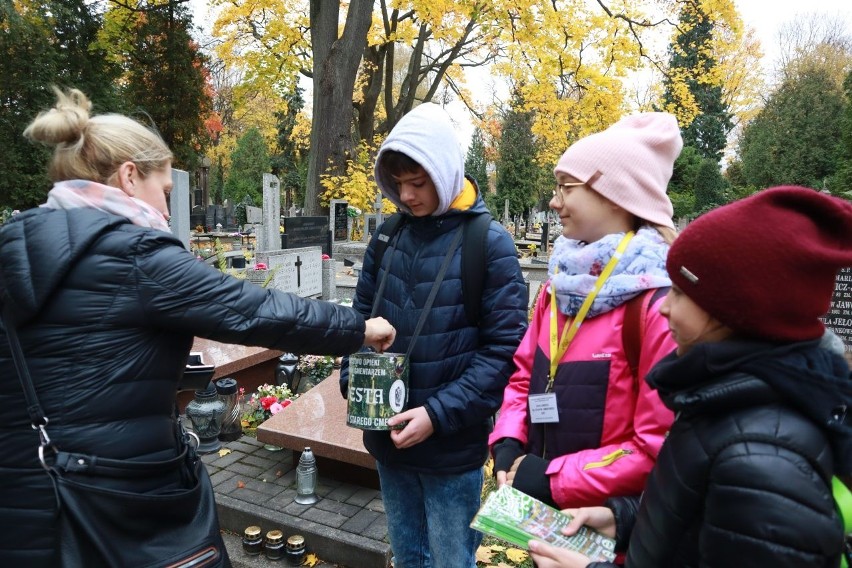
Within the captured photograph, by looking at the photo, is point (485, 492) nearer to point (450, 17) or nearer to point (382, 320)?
point (382, 320)

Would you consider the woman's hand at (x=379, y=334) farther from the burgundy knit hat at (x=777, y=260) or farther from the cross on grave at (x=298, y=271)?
the cross on grave at (x=298, y=271)

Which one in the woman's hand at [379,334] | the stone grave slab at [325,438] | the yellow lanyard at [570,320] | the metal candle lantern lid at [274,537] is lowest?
the metal candle lantern lid at [274,537]

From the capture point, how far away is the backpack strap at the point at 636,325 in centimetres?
146

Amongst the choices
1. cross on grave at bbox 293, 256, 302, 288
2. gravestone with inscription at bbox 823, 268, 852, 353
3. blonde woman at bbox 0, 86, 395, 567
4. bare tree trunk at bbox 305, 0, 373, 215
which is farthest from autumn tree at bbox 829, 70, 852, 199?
blonde woman at bbox 0, 86, 395, 567

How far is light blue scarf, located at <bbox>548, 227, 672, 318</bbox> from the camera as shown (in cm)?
149

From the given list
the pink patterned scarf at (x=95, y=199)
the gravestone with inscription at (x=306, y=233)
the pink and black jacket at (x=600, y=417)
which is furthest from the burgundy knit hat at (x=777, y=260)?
the gravestone with inscription at (x=306, y=233)

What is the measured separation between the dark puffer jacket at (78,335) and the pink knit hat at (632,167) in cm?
115

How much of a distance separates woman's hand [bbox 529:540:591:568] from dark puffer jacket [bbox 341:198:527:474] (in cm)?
69

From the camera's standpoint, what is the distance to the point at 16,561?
1425 millimetres

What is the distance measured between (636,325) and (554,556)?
61cm

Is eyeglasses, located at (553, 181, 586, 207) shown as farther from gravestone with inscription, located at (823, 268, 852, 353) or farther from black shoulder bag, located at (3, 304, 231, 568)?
gravestone with inscription, located at (823, 268, 852, 353)

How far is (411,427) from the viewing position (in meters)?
1.89

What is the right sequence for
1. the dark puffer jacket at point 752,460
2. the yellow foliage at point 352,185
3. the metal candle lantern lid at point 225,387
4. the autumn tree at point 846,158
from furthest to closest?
the autumn tree at point 846,158 < the yellow foliage at point 352,185 < the metal candle lantern lid at point 225,387 < the dark puffer jacket at point 752,460

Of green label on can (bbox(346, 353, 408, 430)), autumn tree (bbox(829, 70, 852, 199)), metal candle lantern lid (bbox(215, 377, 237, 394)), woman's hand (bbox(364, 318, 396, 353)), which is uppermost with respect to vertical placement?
autumn tree (bbox(829, 70, 852, 199))
